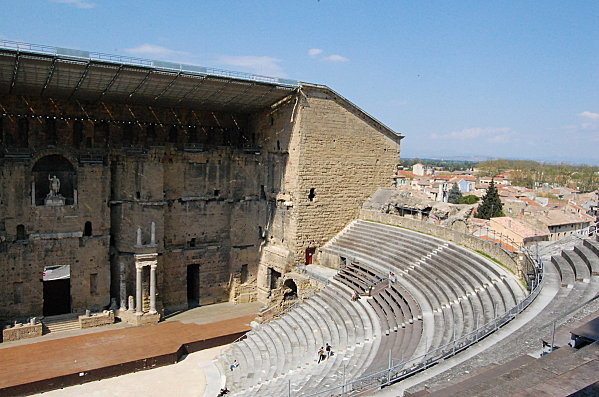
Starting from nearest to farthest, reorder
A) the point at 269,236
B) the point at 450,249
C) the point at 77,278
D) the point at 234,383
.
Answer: the point at 234,383, the point at 450,249, the point at 77,278, the point at 269,236

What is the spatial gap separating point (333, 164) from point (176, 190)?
9031mm

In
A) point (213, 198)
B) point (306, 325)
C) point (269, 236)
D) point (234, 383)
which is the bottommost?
point (234, 383)

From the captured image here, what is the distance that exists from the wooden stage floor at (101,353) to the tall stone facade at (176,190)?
2.62 metres

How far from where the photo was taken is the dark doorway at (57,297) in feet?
Result: 87.4

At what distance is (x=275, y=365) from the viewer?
20.4 metres

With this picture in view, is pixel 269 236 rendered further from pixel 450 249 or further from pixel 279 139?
pixel 450 249

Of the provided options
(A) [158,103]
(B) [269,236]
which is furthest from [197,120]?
(B) [269,236]

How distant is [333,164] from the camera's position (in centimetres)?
2872

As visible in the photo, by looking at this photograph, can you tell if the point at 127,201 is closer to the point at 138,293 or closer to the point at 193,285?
the point at 138,293

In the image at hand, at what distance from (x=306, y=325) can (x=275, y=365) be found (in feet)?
9.82

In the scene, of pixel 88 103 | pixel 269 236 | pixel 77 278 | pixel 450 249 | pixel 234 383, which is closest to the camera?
pixel 234 383

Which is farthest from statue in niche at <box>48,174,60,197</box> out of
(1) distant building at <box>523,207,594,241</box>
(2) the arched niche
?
(1) distant building at <box>523,207,594,241</box>

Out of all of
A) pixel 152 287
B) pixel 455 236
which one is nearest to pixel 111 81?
pixel 152 287

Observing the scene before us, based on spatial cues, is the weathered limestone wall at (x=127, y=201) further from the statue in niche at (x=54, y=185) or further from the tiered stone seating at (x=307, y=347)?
the tiered stone seating at (x=307, y=347)
